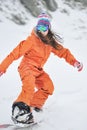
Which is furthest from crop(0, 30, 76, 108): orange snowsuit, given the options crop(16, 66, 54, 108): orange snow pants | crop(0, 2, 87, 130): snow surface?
crop(0, 2, 87, 130): snow surface

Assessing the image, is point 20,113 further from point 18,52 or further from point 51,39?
point 51,39

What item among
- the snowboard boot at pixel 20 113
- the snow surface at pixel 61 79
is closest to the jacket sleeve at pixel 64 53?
the snow surface at pixel 61 79

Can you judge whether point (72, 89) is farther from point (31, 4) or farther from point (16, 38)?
point (31, 4)

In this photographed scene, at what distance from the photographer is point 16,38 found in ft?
33.1

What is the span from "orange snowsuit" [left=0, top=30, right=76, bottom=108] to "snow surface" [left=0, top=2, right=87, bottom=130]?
40 cm

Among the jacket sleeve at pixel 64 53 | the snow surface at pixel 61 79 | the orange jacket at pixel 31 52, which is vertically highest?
the orange jacket at pixel 31 52

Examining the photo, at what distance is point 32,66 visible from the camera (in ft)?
19.5

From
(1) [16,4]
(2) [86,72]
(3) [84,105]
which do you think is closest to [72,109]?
(3) [84,105]

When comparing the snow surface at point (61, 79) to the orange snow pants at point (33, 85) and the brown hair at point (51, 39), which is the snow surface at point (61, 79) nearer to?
the orange snow pants at point (33, 85)

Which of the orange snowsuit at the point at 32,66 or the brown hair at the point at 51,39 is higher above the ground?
the brown hair at the point at 51,39

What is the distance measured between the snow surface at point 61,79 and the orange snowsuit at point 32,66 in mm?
402

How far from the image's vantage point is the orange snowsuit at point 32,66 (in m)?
5.62

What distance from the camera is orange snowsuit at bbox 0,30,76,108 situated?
5.62 m

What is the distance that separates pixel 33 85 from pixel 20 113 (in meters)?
0.46
